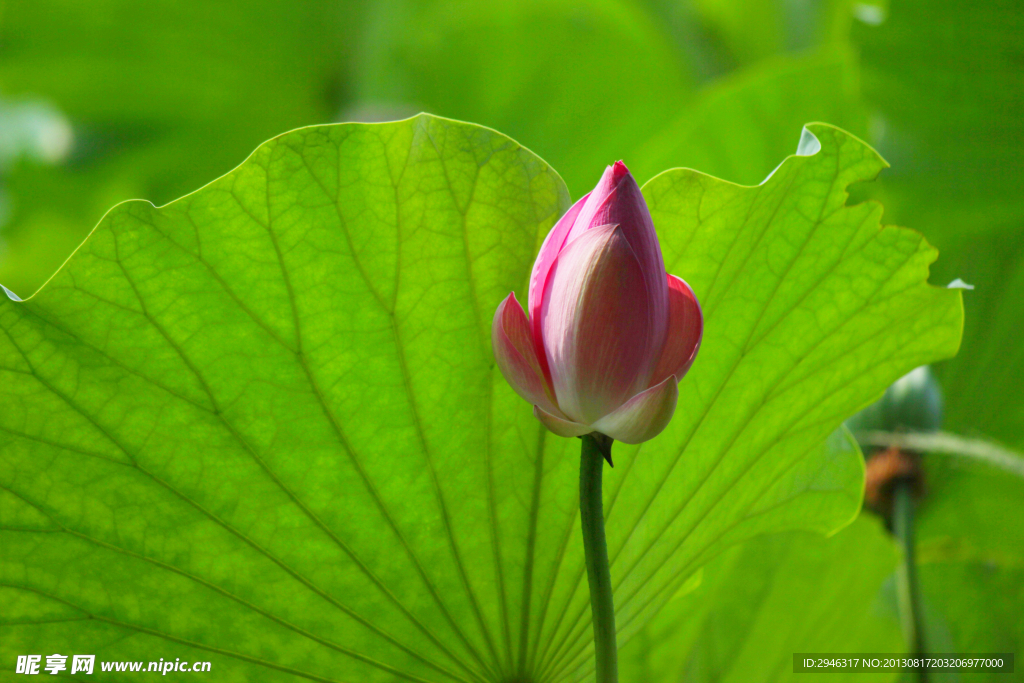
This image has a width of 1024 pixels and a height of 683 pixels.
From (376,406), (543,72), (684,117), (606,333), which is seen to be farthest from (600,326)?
(543,72)

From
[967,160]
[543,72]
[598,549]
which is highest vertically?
[543,72]

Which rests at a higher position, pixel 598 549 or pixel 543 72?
pixel 543 72

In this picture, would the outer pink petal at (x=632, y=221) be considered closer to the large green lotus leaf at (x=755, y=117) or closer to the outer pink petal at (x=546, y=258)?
the outer pink petal at (x=546, y=258)

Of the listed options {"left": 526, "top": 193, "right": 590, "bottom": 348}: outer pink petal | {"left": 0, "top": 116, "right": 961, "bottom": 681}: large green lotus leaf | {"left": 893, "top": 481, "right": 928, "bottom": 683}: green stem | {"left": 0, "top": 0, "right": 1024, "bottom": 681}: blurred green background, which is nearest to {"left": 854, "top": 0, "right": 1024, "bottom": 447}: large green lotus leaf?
{"left": 0, "top": 0, "right": 1024, "bottom": 681}: blurred green background

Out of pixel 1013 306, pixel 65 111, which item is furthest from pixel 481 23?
pixel 1013 306

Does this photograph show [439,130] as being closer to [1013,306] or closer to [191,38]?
[1013,306]

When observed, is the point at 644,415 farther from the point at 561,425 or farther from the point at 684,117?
the point at 684,117

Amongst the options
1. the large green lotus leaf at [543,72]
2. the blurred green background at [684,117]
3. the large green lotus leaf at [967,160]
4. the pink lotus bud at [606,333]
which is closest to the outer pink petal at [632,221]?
the pink lotus bud at [606,333]
